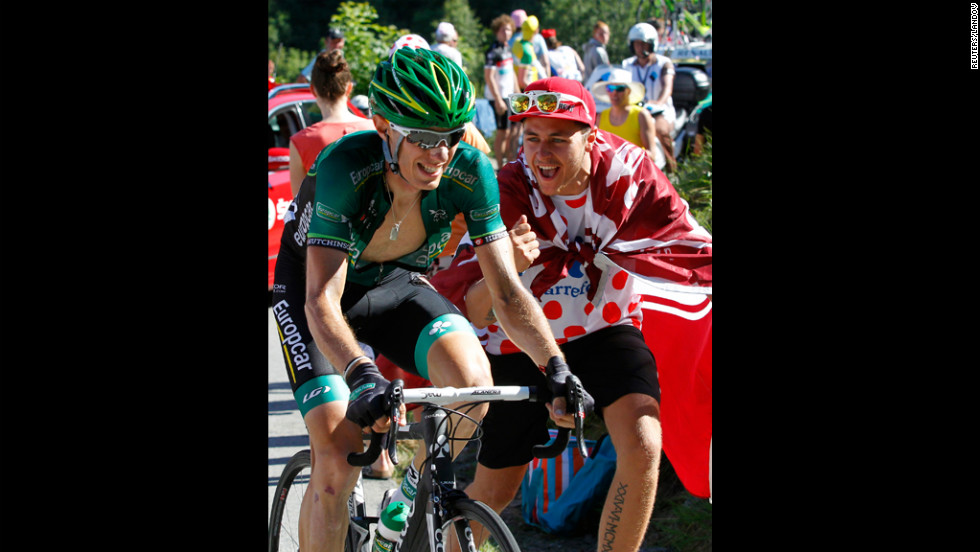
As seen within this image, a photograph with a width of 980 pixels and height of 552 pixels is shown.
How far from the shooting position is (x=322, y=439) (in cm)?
327

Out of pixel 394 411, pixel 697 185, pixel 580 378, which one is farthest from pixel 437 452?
pixel 697 185

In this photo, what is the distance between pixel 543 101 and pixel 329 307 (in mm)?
1270

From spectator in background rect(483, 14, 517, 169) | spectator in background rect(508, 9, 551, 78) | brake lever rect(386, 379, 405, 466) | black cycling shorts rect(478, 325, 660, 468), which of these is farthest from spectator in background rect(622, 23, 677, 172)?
brake lever rect(386, 379, 405, 466)

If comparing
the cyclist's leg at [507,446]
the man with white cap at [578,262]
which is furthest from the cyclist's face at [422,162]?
the cyclist's leg at [507,446]

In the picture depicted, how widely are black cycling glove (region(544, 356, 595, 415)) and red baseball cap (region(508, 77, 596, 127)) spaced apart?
1129 millimetres

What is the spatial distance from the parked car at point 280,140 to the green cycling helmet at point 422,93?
4932 millimetres

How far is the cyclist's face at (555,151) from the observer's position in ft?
12.5

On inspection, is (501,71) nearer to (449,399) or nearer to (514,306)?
(514,306)
